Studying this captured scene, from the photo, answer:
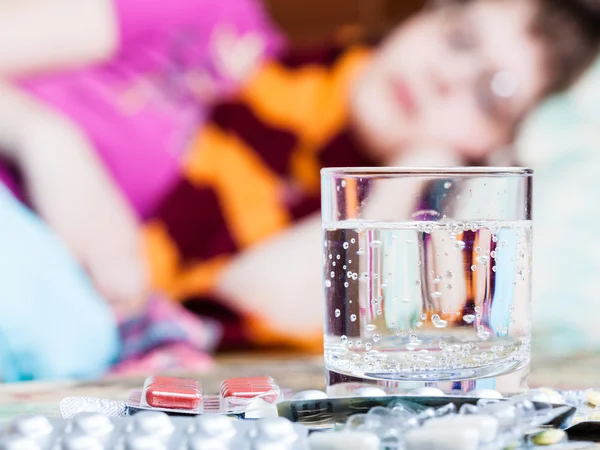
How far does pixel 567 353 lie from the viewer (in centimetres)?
81

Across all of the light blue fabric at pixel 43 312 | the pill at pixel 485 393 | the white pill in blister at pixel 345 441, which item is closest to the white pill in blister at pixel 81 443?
the white pill in blister at pixel 345 441

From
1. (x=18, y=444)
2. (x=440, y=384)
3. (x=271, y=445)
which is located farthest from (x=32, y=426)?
(x=440, y=384)

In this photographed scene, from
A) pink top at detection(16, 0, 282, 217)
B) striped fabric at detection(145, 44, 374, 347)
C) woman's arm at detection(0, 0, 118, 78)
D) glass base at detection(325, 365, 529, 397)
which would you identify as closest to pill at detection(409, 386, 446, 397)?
glass base at detection(325, 365, 529, 397)

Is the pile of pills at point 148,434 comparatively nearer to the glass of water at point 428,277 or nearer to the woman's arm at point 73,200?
the glass of water at point 428,277

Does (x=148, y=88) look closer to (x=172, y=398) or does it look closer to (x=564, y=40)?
(x=564, y=40)

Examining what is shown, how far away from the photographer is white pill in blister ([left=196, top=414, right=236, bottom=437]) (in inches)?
13.4

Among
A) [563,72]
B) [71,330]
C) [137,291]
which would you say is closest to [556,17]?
[563,72]

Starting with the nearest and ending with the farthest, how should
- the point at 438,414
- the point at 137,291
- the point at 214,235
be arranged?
the point at 438,414
the point at 137,291
the point at 214,235

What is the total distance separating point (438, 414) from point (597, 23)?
1.15 meters

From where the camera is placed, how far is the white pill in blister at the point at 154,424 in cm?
34

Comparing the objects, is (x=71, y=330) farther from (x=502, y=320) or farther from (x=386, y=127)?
(x=386, y=127)

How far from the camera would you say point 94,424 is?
0.34 metres

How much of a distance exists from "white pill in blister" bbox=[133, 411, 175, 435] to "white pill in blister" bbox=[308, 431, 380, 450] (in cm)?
7

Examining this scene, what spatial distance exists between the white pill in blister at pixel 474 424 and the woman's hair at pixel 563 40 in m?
0.98
